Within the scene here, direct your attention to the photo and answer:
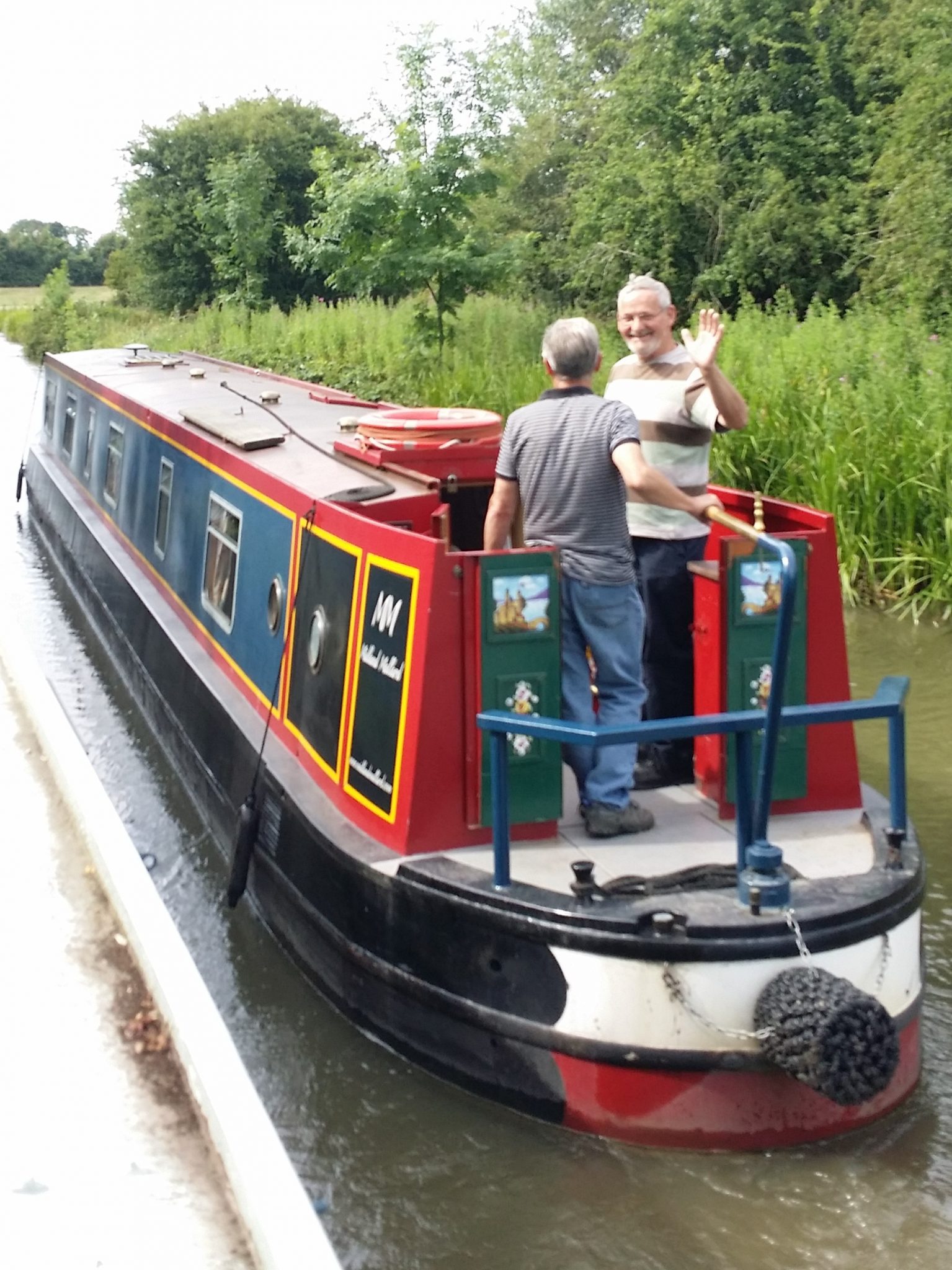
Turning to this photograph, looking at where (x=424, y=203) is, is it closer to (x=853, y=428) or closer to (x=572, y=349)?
(x=853, y=428)

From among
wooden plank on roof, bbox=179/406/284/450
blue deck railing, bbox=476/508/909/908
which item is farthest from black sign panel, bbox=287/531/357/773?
wooden plank on roof, bbox=179/406/284/450

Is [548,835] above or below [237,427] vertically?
below

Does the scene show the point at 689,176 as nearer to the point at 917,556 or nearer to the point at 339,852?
the point at 917,556

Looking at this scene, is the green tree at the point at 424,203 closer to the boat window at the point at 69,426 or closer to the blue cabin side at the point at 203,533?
the boat window at the point at 69,426

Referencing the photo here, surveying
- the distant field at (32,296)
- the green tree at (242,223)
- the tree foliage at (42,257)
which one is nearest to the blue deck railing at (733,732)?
the green tree at (242,223)

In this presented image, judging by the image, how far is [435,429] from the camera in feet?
20.3

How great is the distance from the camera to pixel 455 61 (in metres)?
16.0

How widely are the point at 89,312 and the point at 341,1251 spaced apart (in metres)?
40.0

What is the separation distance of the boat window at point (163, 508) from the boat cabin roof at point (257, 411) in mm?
300

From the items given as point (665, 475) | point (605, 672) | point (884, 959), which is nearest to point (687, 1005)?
point (884, 959)

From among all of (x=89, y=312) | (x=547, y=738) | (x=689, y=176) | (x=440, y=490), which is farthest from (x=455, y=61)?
(x=89, y=312)

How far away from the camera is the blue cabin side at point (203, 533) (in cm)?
603

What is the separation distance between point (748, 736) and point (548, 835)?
0.85 m

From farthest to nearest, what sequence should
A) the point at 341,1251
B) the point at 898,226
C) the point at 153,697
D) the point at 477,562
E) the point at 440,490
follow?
the point at 898,226, the point at 153,697, the point at 440,490, the point at 477,562, the point at 341,1251
